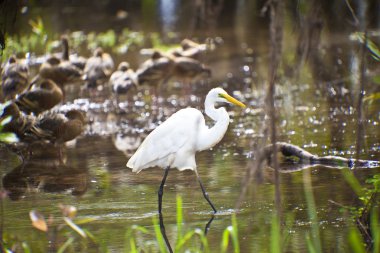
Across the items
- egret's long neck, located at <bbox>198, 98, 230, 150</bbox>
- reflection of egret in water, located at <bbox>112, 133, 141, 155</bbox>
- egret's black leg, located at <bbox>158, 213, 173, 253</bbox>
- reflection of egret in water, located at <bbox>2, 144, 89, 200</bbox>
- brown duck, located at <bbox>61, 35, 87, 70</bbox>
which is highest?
egret's long neck, located at <bbox>198, 98, 230, 150</bbox>

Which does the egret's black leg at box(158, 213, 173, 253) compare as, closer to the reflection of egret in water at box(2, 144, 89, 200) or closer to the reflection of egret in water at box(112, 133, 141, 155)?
the reflection of egret in water at box(2, 144, 89, 200)

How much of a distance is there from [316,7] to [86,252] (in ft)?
9.64

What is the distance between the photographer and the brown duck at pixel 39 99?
13461 mm

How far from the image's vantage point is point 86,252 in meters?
6.93

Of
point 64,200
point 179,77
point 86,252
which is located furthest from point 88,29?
point 86,252

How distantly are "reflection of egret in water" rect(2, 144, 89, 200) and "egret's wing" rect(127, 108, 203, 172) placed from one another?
97cm

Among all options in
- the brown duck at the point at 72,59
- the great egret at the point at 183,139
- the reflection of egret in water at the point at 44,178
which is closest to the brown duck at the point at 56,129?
the reflection of egret in water at the point at 44,178

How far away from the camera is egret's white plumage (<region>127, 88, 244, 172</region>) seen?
28.1 feet

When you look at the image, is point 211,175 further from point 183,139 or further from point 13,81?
point 13,81

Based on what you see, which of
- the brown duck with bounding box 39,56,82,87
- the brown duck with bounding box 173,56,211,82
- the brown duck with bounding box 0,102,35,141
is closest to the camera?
the brown duck with bounding box 0,102,35,141

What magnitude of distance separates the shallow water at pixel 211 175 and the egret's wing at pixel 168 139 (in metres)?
0.42

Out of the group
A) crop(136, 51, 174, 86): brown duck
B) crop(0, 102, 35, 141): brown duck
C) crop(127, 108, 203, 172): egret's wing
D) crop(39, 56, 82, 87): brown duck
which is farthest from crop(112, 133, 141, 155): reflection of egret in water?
crop(39, 56, 82, 87): brown duck

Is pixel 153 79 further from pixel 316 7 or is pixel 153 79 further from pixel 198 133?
pixel 316 7

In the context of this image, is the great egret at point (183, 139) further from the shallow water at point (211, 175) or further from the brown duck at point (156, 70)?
the brown duck at point (156, 70)
